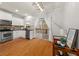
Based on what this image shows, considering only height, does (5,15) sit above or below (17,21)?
above

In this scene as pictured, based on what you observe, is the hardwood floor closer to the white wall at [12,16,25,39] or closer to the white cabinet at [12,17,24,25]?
the white wall at [12,16,25,39]

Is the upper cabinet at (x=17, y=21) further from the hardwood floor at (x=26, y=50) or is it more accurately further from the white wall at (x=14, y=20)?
the hardwood floor at (x=26, y=50)

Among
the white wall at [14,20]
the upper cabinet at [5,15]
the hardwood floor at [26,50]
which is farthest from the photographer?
the white wall at [14,20]

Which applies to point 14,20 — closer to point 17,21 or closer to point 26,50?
point 17,21

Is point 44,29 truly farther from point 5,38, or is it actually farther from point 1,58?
point 1,58

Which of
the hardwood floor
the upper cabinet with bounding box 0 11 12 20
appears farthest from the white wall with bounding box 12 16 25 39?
the hardwood floor

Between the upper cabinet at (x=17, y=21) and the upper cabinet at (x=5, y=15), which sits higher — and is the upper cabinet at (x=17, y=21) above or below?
below

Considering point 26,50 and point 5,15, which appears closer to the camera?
point 26,50

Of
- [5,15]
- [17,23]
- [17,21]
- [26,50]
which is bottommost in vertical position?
[26,50]

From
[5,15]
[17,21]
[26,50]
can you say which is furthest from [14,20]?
[26,50]

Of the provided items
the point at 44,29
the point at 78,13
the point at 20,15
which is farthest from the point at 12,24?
the point at 78,13

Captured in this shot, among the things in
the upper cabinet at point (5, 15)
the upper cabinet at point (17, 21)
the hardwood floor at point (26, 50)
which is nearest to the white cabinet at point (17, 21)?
the upper cabinet at point (17, 21)

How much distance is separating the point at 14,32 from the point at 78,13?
455cm

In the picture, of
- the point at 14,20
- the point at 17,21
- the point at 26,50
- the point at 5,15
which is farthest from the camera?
the point at 14,20
